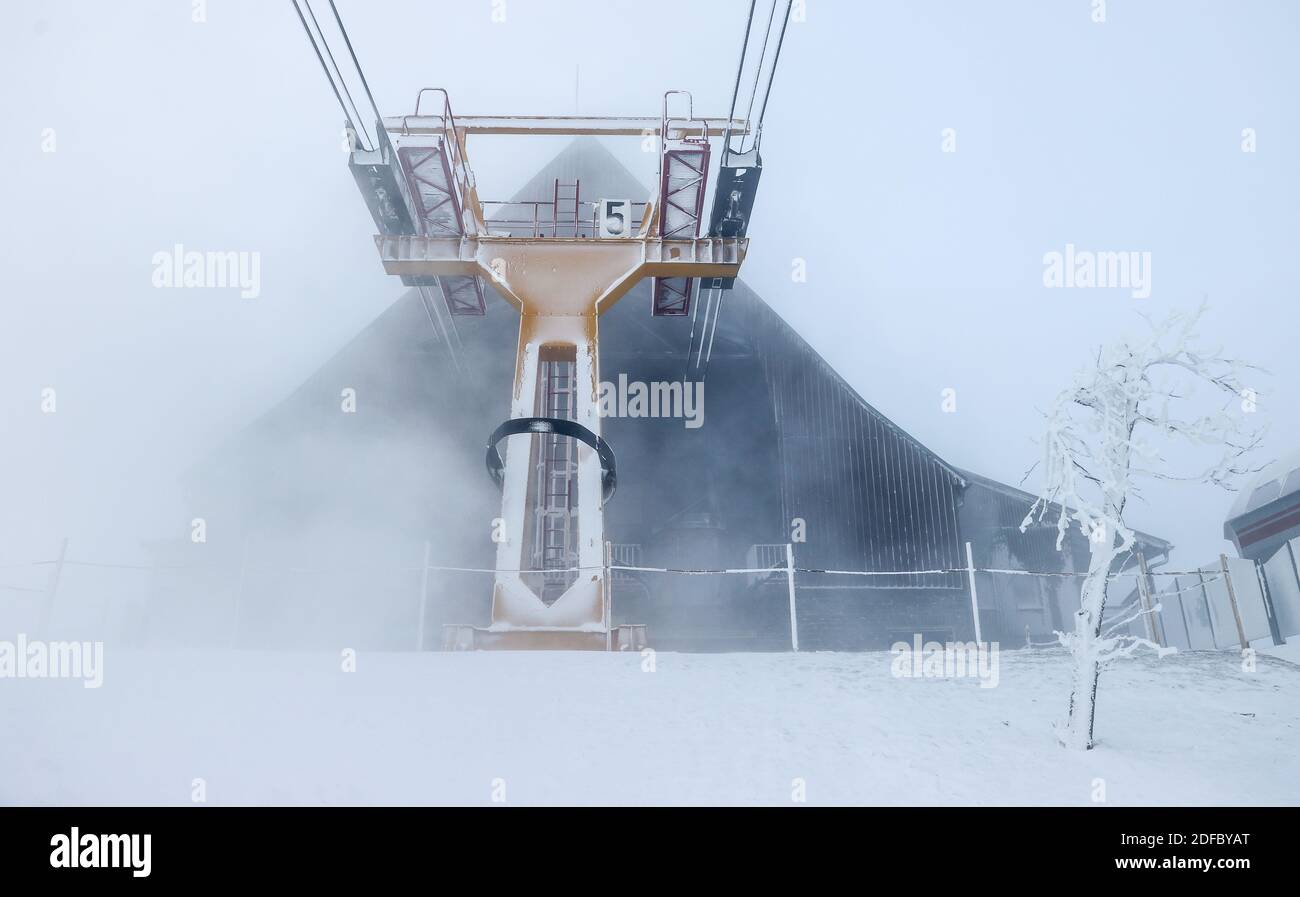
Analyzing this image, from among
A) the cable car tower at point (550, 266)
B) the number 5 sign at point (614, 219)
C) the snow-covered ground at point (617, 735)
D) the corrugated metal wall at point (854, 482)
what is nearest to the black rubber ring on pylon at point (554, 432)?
the cable car tower at point (550, 266)

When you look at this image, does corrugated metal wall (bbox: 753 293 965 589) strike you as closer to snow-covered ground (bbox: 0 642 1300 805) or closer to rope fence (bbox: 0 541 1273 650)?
rope fence (bbox: 0 541 1273 650)

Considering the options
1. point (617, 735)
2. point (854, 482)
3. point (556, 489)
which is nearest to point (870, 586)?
Answer: point (854, 482)

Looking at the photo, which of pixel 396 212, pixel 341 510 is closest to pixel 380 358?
pixel 341 510

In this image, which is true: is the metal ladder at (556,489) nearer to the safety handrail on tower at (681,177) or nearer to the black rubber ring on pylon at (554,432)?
the black rubber ring on pylon at (554,432)

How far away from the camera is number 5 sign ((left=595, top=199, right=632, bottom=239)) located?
545 inches

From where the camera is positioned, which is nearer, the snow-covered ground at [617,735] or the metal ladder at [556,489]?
the snow-covered ground at [617,735]

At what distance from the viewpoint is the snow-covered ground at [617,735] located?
5586 millimetres

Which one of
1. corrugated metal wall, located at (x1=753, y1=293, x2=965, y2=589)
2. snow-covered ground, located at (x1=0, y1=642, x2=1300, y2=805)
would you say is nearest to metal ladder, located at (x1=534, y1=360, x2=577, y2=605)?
snow-covered ground, located at (x1=0, y1=642, x2=1300, y2=805)

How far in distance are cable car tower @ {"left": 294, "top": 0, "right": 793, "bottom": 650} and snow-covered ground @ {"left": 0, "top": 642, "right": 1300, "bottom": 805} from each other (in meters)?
1.92

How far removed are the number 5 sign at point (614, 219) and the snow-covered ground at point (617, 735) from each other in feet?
23.7

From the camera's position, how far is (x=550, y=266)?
1345 centimetres

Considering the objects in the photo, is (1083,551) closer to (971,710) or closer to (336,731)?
(971,710)

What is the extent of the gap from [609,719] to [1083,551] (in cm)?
1792

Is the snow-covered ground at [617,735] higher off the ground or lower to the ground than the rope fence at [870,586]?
lower
